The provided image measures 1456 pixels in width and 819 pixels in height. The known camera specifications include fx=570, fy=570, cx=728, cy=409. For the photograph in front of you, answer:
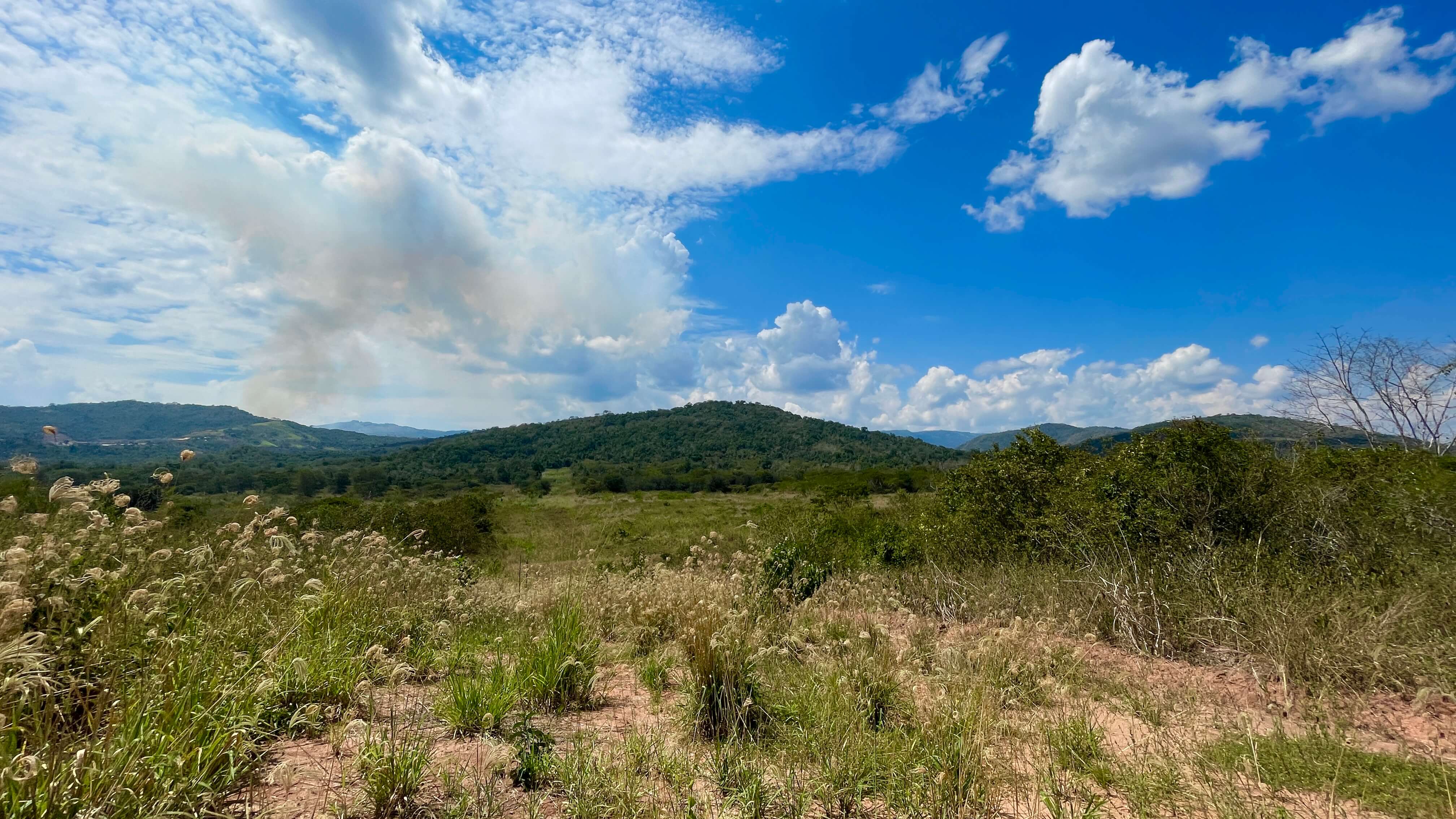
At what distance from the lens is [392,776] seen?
9.66 ft

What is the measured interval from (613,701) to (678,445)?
372ft

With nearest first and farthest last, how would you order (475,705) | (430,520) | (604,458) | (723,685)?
(475,705), (723,685), (430,520), (604,458)

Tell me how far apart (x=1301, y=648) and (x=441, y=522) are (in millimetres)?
22228

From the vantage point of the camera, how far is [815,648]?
5.87 metres

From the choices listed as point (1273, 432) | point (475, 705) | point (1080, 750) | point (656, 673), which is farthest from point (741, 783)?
point (1273, 432)

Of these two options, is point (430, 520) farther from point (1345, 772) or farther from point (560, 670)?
point (1345, 772)

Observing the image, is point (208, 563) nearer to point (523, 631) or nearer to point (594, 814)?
point (523, 631)

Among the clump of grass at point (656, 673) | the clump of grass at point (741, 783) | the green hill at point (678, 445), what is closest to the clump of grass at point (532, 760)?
the clump of grass at point (741, 783)

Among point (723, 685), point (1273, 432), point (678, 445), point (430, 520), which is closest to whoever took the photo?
point (723, 685)

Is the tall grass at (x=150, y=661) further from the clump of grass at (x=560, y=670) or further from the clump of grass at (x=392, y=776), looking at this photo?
→ the clump of grass at (x=560, y=670)

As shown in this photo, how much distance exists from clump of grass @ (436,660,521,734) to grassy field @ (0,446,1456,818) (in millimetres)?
21

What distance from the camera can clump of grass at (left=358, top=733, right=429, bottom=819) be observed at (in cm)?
291

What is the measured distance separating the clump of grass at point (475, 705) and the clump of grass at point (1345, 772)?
4.64m

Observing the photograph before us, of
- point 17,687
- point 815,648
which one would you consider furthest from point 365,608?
point 815,648
